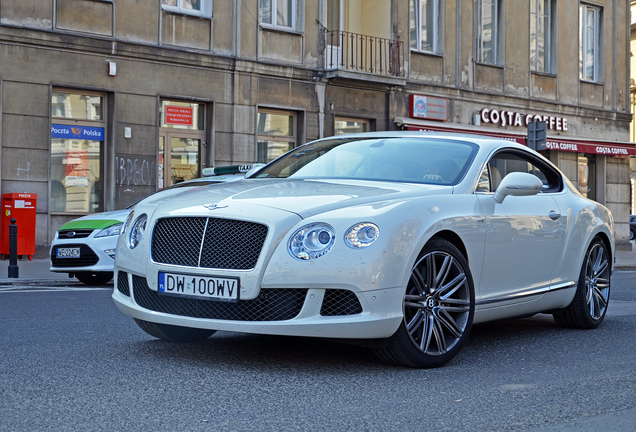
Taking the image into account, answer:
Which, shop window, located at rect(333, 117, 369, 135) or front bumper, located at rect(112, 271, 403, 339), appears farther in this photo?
shop window, located at rect(333, 117, 369, 135)

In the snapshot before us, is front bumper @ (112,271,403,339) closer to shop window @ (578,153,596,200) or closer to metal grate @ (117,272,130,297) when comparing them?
metal grate @ (117,272,130,297)

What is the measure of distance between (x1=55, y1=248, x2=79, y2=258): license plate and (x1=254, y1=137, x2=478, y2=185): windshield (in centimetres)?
586

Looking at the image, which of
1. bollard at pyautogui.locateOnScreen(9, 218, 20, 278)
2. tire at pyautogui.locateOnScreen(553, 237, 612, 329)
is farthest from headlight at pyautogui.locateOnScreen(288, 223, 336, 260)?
bollard at pyautogui.locateOnScreen(9, 218, 20, 278)

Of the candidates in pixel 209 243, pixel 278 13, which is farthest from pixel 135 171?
pixel 209 243

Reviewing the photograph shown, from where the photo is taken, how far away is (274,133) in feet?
69.5

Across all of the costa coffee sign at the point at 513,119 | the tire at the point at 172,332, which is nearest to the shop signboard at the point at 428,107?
the costa coffee sign at the point at 513,119

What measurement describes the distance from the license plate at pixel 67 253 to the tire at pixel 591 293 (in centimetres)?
694

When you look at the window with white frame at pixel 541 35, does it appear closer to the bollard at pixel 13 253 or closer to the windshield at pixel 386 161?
the bollard at pixel 13 253

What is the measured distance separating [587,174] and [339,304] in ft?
83.9

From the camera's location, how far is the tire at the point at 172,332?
18.0ft

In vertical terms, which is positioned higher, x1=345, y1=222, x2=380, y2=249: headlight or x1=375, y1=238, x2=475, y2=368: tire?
x1=345, y1=222, x2=380, y2=249: headlight

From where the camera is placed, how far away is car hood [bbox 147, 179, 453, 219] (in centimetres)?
492

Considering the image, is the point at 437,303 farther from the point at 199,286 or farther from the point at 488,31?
the point at 488,31

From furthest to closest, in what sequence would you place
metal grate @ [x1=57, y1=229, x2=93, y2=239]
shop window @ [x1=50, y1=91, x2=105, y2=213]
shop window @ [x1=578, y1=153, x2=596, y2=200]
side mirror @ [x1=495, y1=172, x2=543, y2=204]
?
shop window @ [x1=578, y1=153, x2=596, y2=200]
shop window @ [x1=50, y1=91, x2=105, y2=213]
metal grate @ [x1=57, y1=229, x2=93, y2=239]
side mirror @ [x1=495, y1=172, x2=543, y2=204]
